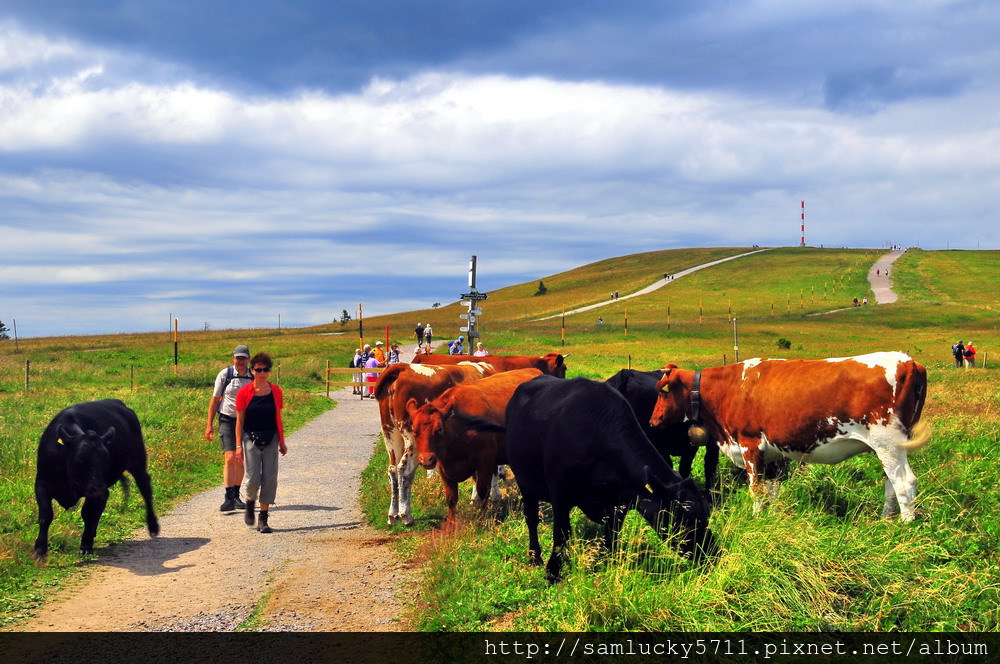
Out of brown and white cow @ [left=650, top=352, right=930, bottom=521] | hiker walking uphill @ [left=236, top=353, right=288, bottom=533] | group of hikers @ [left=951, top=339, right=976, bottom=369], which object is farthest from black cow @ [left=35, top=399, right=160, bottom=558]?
group of hikers @ [left=951, top=339, right=976, bottom=369]

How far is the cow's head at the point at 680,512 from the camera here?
6336 millimetres

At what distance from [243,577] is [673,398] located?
5709 mm

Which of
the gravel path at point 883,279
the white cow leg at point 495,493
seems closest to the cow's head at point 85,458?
the white cow leg at point 495,493

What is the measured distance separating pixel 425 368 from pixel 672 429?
3583mm

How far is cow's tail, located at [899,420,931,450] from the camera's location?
8.66m

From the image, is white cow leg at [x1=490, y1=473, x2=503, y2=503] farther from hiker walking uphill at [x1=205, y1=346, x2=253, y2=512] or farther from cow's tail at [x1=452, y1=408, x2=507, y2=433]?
hiker walking uphill at [x1=205, y1=346, x2=253, y2=512]

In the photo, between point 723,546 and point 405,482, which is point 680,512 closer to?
point 723,546

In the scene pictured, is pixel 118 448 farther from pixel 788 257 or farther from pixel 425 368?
pixel 788 257

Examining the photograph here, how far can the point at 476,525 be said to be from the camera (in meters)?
8.88

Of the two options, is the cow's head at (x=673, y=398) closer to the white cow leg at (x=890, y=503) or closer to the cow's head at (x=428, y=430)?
the white cow leg at (x=890, y=503)

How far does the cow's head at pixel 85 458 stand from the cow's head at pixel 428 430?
3.46 m

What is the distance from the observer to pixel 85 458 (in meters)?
8.58

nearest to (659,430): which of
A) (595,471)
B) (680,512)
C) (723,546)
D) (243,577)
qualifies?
(723,546)

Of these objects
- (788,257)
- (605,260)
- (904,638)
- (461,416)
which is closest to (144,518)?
(461,416)
